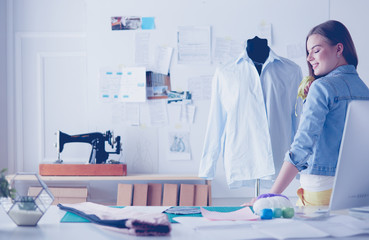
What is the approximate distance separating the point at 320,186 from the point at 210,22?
2157 millimetres

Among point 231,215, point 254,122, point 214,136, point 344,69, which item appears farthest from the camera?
point 214,136

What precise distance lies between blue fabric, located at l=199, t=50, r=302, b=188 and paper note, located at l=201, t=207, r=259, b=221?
48.8 inches

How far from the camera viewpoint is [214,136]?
113 inches

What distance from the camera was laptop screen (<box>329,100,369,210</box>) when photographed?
121 centimetres

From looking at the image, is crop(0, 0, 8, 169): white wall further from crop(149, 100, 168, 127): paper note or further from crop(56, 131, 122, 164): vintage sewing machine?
crop(149, 100, 168, 127): paper note

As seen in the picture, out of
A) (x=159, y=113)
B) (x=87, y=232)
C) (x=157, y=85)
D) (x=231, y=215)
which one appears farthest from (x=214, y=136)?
(x=87, y=232)

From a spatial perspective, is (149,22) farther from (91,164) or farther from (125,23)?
(91,164)

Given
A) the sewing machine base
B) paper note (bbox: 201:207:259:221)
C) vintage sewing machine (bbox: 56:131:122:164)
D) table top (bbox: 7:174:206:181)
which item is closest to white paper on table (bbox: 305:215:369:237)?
paper note (bbox: 201:207:259:221)

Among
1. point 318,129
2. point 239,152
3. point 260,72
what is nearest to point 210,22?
point 260,72

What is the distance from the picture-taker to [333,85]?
164 cm

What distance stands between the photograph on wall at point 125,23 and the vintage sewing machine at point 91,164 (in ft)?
2.97

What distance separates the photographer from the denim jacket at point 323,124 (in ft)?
5.25

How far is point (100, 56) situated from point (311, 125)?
232 cm

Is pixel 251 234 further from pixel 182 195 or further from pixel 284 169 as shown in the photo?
pixel 182 195
